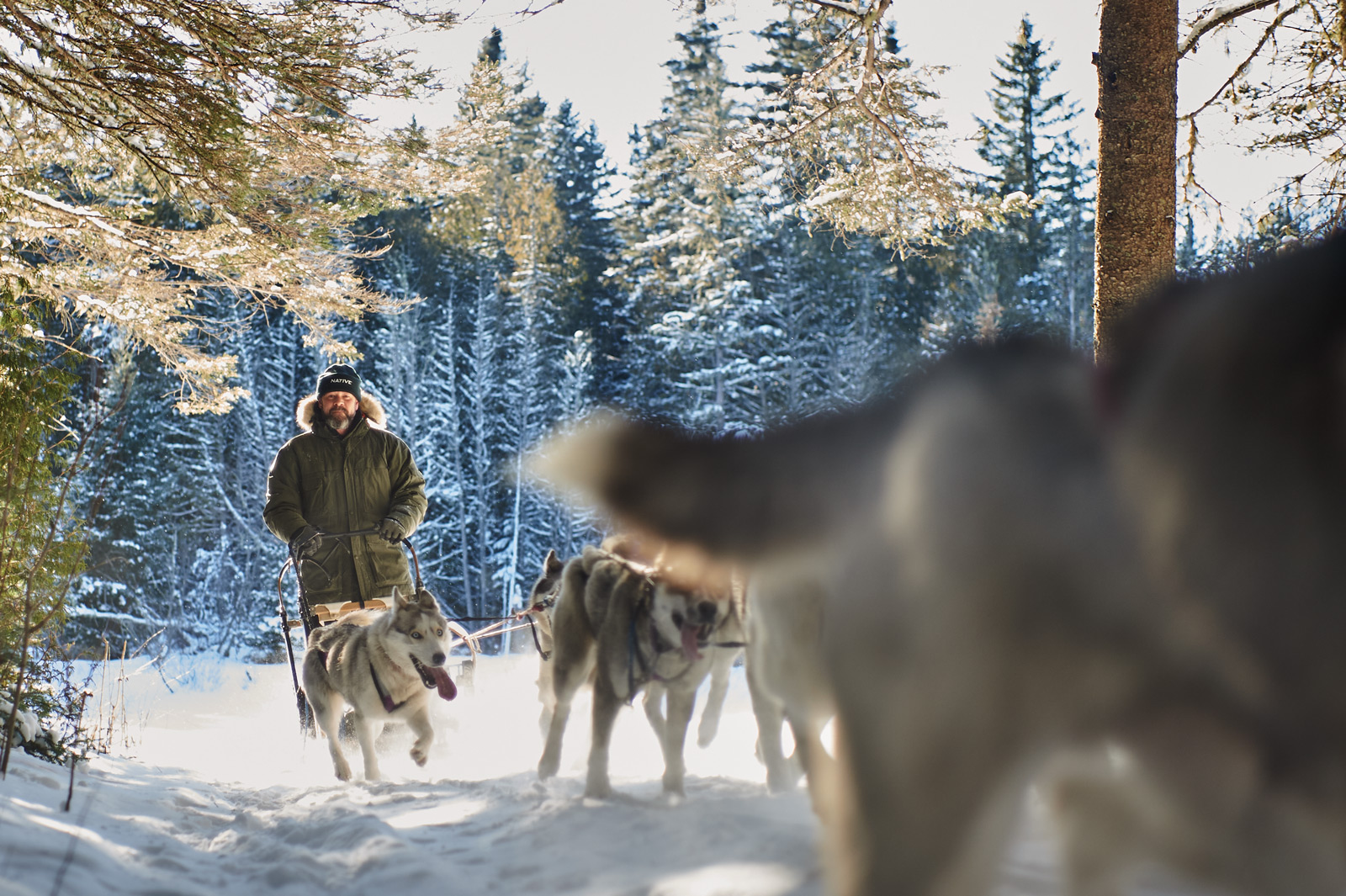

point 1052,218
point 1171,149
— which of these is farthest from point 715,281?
point 1171,149

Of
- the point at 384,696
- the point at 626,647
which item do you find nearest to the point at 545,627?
the point at 626,647

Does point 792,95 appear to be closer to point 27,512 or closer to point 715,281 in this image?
point 27,512

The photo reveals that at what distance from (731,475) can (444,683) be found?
3.42 metres

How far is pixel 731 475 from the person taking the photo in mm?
1166

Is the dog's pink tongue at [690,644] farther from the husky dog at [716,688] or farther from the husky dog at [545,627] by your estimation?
the husky dog at [545,627]

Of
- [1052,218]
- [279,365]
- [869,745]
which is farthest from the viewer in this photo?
[1052,218]

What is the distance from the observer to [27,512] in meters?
4.36

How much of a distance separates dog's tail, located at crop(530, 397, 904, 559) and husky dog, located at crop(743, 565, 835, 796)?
63mm

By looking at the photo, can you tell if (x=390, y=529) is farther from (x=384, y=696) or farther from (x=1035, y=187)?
(x=1035, y=187)

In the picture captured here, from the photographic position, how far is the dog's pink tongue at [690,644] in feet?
5.15

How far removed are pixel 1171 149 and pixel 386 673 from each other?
16.7ft

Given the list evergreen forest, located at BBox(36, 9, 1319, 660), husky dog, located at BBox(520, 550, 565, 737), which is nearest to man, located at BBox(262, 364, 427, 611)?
husky dog, located at BBox(520, 550, 565, 737)

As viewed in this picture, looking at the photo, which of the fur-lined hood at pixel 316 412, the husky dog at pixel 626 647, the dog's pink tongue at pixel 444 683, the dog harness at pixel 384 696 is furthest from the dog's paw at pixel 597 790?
the fur-lined hood at pixel 316 412

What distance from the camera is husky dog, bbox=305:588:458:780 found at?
4.54m
